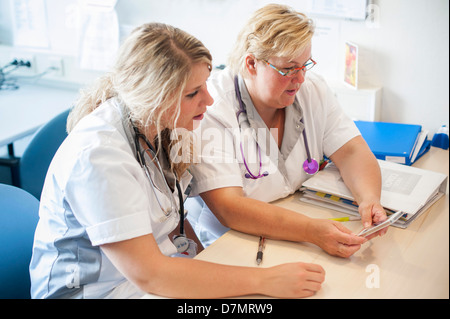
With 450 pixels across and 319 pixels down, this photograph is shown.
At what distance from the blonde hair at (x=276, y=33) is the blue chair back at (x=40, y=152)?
89 cm

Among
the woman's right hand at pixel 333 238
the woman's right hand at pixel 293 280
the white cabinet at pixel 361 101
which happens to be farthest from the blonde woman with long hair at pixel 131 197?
the white cabinet at pixel 361 101

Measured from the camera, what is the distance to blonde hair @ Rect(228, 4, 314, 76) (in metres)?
1.38

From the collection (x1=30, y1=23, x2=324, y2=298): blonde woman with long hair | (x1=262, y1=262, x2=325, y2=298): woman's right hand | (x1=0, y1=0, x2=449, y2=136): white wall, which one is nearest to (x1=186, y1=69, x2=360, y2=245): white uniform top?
(x1=30, y1=23, x2=324, y2=298): blonde woman with long hair

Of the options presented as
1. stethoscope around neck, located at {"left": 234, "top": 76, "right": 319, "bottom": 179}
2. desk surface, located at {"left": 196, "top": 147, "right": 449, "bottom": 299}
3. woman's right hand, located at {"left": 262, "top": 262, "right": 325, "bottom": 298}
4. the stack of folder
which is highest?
stethoscope around neck, located at {"left": 234, "top": 76, "right": 319, "bottom": 179}

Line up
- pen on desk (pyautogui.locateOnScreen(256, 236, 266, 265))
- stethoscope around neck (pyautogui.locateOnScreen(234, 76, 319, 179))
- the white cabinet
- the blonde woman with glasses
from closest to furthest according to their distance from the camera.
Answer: pen on desk (pyautogui.locateOnScreen(256, 236, 266, 265)) → the blonde woman with glasses → stethoscope around neck (pyautogui.locateOnScreen(234, 76, 319, 179)) → the white cabinet

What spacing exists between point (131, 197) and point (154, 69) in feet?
0.98

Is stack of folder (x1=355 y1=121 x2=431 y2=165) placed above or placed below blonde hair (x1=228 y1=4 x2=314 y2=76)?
below

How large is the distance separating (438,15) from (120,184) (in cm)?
157

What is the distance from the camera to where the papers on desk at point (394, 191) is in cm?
135

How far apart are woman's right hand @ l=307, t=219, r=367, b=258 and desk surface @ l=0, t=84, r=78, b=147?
146 centimetres

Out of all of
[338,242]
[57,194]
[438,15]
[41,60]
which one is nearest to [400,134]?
[438,15]

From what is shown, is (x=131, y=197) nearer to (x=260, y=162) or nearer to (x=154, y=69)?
(x=154, y=69)

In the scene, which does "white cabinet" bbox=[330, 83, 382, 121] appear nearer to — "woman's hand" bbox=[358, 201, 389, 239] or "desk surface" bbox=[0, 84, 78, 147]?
"woman's hand" bbox=[358, 201, 389, 239]

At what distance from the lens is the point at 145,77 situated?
1.11 m
